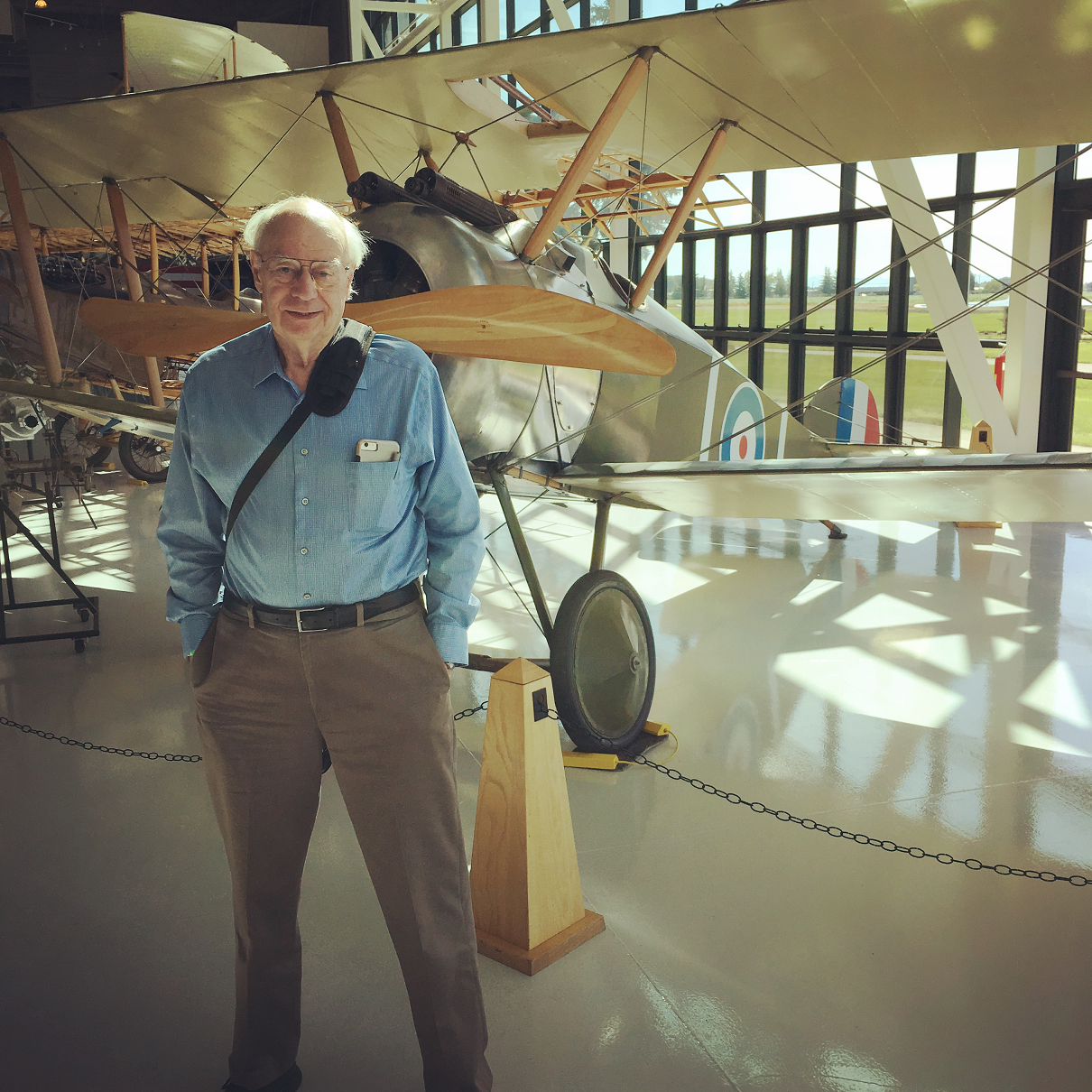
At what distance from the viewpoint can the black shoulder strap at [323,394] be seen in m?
1.44

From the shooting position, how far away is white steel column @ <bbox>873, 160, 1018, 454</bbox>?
7.60m

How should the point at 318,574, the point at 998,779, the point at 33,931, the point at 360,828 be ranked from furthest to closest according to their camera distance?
the point at 998,779
the point at 33,931
the point at 360,828
the point at 318,574

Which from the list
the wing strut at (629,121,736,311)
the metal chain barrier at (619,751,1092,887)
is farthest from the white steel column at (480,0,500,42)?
the metal chain barrier at (619,751,1092,887)

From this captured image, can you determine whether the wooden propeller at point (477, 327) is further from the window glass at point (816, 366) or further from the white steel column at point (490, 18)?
the white steel column at point (490, 18)

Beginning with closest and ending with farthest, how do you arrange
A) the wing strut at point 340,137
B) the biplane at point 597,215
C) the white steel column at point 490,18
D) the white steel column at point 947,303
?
the biplane at point 597,215
the wing strut at point 340,137
the white steel column at point 947,303
the white steel column at point 490,18

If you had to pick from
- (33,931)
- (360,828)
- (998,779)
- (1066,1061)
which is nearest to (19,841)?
(33,931)

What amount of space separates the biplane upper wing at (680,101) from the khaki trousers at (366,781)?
9.31 feet

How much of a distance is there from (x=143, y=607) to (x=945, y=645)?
4.90m

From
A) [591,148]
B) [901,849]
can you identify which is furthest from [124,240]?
[901,849]

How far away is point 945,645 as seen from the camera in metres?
4.89

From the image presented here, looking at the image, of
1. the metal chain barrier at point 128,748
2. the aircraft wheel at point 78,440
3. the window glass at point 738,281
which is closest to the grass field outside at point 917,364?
the window glass at point 738,281

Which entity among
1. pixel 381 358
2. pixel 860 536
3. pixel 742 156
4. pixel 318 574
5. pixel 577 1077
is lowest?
pixel 577 1077

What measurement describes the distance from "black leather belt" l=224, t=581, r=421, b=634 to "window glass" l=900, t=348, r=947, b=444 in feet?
34.7

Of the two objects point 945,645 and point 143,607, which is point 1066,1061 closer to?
point 945,645
